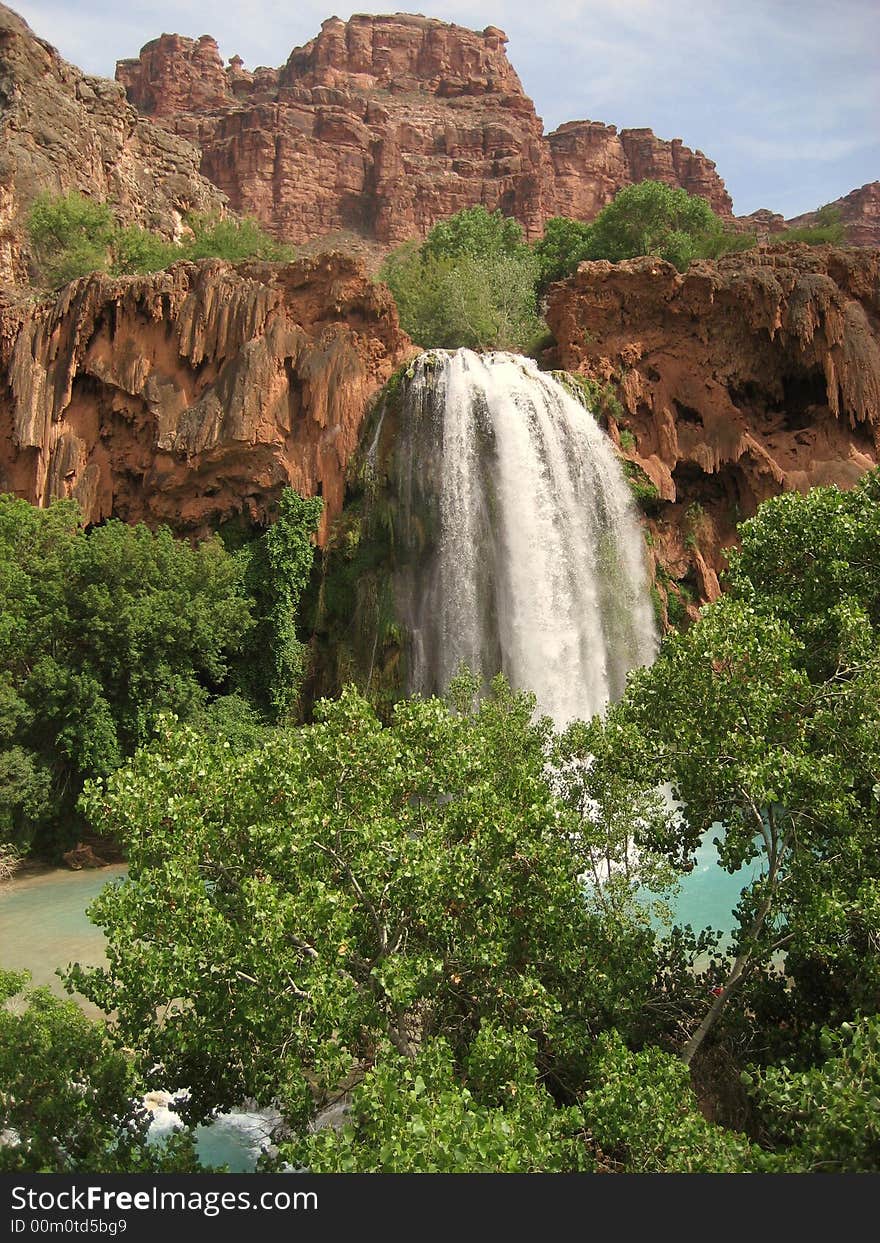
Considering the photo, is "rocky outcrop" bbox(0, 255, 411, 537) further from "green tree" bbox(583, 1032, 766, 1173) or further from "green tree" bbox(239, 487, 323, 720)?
"green tree" bbox(583, 1032, 766, 1173)

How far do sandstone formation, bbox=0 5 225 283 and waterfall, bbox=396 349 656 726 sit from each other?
1942cm

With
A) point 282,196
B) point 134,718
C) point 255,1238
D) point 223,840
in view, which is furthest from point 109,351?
point 282,196

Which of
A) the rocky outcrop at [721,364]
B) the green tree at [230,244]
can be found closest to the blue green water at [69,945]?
the rocky outcrop at [721,364]

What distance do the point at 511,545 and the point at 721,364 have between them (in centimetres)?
960

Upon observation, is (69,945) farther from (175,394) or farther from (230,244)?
(230,244)

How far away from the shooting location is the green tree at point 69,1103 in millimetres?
6801

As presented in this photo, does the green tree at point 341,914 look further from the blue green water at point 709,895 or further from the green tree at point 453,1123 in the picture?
the blue green water at point 709,895

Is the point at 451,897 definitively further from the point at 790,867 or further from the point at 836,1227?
the point at 836,1227

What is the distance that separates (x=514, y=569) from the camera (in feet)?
72.7

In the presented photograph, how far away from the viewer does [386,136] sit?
69812 millimetres

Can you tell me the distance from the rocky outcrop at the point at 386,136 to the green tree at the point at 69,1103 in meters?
64.8

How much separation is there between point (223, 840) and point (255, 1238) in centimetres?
335

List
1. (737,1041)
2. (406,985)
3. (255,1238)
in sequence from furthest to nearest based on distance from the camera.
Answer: (737,1041)
(406,985)
(255,1238)

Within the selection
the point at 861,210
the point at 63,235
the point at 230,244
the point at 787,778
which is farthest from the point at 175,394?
the point at 861,210
